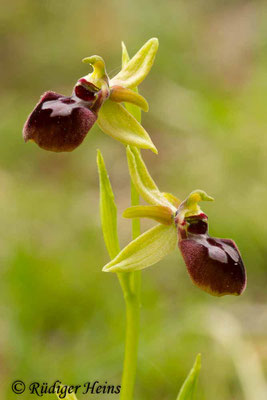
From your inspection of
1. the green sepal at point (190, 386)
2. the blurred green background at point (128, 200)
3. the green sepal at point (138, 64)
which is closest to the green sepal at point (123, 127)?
the green sepal at point (138, 64)

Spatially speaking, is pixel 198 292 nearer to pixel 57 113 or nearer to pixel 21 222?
pixel 21 222

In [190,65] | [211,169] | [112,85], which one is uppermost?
[112,85]

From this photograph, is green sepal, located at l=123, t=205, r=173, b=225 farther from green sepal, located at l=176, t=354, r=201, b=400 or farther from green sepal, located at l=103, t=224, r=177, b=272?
green sepal, located at l=176, t=354, r=201, b=400

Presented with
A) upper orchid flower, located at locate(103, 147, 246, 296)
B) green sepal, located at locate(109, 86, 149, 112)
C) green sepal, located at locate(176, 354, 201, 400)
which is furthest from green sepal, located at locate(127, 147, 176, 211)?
green sepal, located at locate(176, 354, 201, 400)

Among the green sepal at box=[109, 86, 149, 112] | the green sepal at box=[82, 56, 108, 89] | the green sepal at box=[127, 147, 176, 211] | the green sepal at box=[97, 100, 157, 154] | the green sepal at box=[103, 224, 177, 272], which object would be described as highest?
the green sepal at box=[82, 56, 108, 89]

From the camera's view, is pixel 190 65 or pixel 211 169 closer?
pixel 211 169

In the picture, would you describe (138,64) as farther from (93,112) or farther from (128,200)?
(128,200)

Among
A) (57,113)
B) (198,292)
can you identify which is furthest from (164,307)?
(57,113)
